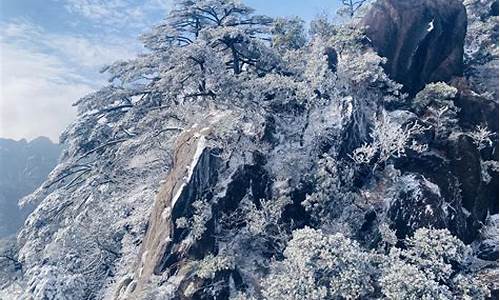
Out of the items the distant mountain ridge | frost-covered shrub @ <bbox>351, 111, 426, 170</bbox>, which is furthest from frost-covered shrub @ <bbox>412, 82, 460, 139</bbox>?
the distant mountain ridge

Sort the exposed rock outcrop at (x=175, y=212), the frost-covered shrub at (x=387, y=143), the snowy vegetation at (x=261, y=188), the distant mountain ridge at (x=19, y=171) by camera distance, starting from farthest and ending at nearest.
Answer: the distant mountain ridge at (x=19, y=171), the frost-covered shrub at (x=387, y=143), the exposed rock outcrop at (x=175, y=212), the snowy vegetation at (x=261, y=188)

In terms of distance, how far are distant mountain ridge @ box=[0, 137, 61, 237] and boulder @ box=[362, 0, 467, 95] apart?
48.3 metres

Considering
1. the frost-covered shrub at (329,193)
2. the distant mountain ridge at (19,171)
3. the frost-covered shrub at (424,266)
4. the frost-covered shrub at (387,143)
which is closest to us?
the frost-covered shrub at (424,266)

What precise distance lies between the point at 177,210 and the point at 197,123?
3.97 metres

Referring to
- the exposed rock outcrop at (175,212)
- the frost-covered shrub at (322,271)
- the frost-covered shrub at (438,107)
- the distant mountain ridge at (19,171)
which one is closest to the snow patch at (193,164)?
the exposed rock outcrop at (175,212)

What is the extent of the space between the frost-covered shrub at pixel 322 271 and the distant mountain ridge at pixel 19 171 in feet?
167

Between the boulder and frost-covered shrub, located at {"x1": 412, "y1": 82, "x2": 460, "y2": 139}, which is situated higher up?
the boulder

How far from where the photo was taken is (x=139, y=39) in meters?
20.3

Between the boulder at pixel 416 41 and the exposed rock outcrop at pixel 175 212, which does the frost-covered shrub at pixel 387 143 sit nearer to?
the boulder at pixel 416 41

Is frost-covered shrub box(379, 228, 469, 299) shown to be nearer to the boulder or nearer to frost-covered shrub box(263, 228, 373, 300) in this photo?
frost-covered shrub box(263, 228, 373, 300)

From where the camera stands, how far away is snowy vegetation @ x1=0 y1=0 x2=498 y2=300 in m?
11.6

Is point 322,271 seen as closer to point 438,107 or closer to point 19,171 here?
point 438,107

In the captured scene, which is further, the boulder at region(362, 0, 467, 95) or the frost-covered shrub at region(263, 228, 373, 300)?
the boulder at region(362, 0, 467, 95)

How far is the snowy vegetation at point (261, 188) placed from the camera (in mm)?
11602
